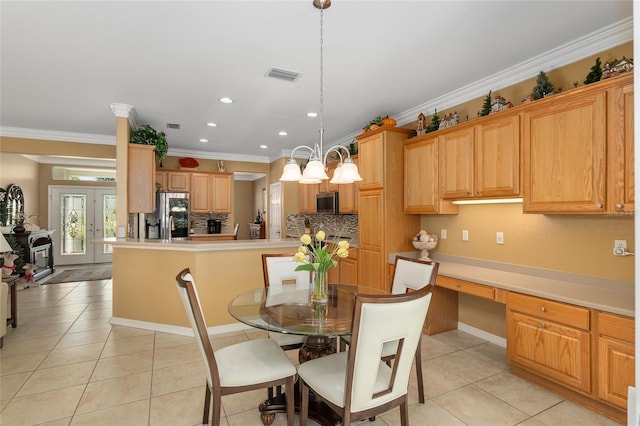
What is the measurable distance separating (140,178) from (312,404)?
3633 millimetres

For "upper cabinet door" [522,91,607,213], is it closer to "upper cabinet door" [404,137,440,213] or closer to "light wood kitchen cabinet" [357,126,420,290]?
"upper cabinet door" [404,137,440,213]

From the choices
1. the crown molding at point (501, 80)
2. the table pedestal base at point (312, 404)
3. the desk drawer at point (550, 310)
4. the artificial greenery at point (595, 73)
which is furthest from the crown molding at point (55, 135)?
the artificial greenery at point (595, 73)

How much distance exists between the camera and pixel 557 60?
2797mm

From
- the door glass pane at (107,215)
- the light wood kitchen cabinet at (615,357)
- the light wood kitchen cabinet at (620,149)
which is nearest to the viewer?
the light wood kitchen cabinet at (615,357)

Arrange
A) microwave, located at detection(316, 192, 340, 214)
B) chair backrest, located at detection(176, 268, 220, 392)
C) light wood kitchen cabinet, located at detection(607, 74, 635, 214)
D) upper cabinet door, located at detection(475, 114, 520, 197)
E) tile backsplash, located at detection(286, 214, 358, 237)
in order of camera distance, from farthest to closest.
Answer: tile backsplash, located at detection(286, 214, 358, 237) → microwave, located at detection(316, 192, 340, 214) → upper cabinet door, located at detection(475, 114, 520, 197) → light wood kitchen cabinet, located at detection(607, 74, 635, 214) → chair backrest, located at detection(176, 268, 220, 392)

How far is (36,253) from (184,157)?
3.43m

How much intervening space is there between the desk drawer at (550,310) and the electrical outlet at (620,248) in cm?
60

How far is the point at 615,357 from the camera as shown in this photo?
207cm

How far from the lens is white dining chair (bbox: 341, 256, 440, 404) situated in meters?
2.34

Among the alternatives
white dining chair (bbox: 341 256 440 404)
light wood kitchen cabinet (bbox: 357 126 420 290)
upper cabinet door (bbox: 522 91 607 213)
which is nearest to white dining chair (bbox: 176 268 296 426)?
white dining chair (bbox: 341 256 440 404)

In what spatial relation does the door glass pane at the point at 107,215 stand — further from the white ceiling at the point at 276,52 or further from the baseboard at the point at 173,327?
the baseboard at the point at 173,327

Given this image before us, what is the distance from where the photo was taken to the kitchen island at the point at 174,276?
3.70m

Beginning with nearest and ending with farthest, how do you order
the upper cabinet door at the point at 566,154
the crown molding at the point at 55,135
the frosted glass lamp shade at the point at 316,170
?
the upper cabinet door at the point at 566,154 < the frosted glass lamp shade at the point at 316,170 < the crown molding at the point at 55,135

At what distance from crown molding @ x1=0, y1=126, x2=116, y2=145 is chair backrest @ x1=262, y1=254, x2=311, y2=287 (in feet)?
→ 13.9
